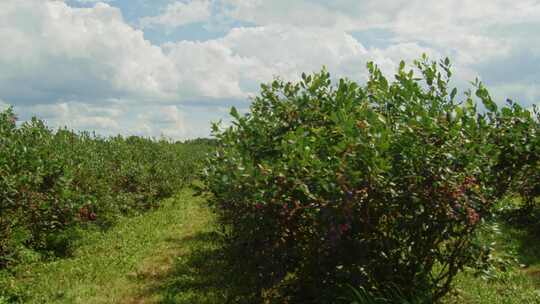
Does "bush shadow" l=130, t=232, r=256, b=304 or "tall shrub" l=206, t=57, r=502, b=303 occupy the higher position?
"tall shrub" l=206, t=57, r=502, b=303

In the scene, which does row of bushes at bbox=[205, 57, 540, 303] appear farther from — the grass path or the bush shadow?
the grass path

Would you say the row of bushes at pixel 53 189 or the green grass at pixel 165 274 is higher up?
the row of bushes at pixel 53 189

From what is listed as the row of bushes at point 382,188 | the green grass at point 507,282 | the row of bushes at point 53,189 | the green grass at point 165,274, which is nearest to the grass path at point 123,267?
the green grass at point 165,274

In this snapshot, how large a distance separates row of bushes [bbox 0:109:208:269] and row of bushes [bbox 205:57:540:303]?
366 centimetres

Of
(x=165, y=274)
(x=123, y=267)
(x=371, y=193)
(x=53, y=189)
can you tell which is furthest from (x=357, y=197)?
(x=53, y=189)

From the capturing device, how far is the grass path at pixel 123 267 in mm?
8023

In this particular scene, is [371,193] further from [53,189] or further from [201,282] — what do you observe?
[53,189]

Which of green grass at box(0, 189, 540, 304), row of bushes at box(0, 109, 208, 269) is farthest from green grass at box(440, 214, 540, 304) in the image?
row of bushes at box(0, 109, 208, 269)

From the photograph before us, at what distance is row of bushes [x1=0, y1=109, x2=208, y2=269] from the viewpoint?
343 inches

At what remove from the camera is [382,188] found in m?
5.17

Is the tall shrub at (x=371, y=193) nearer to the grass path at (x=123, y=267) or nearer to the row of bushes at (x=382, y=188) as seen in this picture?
the row of bushes at (x=382, y=188)

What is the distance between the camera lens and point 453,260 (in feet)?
19.0

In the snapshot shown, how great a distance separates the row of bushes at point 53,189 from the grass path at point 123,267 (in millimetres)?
594

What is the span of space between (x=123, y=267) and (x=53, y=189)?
2052 mm
